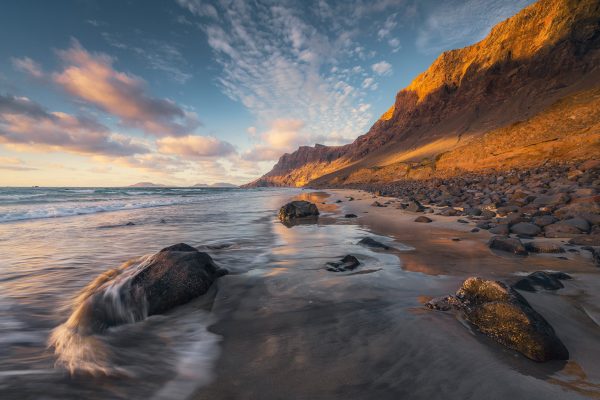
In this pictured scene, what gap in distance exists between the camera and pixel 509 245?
3984 millimetres

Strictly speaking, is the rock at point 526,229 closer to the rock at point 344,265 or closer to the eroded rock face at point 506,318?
the rock at point 344,265

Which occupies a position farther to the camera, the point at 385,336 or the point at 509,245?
the point at 509,245

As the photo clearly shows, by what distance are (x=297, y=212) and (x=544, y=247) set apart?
6.93 meters

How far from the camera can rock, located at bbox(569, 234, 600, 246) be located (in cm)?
397

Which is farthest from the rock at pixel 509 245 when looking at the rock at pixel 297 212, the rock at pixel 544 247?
the rock at pixel 297 212

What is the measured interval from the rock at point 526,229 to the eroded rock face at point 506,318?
12.5 feet

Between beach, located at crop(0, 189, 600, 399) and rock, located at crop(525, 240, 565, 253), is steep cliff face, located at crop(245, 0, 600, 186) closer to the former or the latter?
rock, located at crop(525, 240, 565, 253)

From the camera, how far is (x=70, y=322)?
2398 millimetres

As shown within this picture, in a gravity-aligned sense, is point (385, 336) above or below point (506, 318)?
below

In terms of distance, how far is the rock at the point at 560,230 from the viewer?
4.62m

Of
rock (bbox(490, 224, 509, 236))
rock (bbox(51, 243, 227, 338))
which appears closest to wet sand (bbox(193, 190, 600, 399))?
rock (bbox(51, 243, 227, 338))

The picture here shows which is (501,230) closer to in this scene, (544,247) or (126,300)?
(544,247)

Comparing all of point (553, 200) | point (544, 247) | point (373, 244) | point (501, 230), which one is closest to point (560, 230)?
point (501, 230)

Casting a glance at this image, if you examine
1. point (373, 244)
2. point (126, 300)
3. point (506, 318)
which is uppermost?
point (506, 318)
